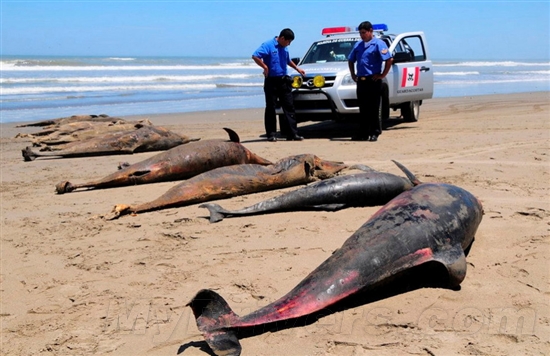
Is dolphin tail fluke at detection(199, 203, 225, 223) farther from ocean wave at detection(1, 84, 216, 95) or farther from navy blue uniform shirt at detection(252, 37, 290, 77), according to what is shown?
ocean wave at detection(1, 84, 216, 95)

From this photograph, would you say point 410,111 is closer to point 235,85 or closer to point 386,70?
point 386,70

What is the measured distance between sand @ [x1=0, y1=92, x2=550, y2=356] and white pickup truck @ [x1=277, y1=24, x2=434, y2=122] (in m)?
3.83

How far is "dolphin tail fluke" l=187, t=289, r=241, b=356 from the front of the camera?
3.34 meters

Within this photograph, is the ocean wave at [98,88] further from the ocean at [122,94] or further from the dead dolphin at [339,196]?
the dead dolphin at [339,196]

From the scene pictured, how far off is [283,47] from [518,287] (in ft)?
28.2

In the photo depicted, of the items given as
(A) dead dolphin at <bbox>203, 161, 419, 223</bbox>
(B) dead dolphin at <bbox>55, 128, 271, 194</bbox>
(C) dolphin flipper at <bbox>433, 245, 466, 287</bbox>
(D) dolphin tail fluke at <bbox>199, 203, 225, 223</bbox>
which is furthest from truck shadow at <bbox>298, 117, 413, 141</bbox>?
(C) dolphin flipper at <bbox>433, 245, 466, 287</bbox>

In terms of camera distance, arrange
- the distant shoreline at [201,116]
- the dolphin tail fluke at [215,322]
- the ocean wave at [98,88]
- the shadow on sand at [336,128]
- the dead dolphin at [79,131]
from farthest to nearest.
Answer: the ocean wave at [98,88] → the distant shoreline at [201,116] → the shadow on sand at [336,128] → the dead dolphin at [79,131] → the dolphin tail fluke at [215,322]

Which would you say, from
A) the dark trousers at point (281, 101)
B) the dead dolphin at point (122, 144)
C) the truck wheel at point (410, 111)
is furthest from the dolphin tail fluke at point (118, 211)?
the truck wheel at point (410, 111)

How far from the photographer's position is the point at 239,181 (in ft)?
24.5

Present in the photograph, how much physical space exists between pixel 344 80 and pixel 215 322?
9.84 m

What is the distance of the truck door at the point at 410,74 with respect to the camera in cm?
1356

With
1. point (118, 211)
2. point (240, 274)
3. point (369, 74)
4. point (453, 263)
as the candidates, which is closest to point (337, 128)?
point (369, 74)

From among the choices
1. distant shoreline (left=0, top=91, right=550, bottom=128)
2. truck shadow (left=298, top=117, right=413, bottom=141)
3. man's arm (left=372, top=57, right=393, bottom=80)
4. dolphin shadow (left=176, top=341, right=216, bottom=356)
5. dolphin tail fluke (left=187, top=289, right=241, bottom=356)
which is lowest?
truck shadow (left=298, top=117, right=413, bottom=141)

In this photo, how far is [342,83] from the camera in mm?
12633
